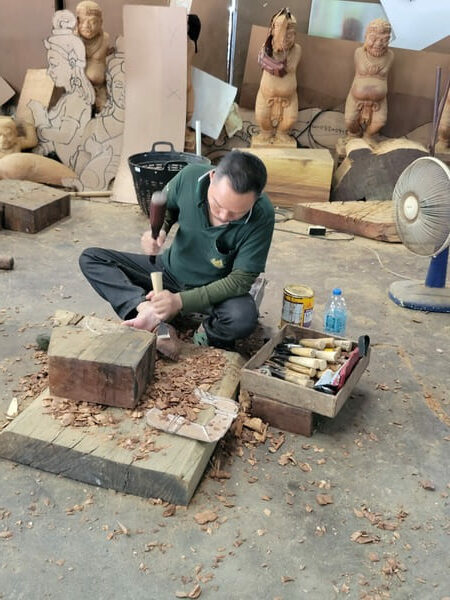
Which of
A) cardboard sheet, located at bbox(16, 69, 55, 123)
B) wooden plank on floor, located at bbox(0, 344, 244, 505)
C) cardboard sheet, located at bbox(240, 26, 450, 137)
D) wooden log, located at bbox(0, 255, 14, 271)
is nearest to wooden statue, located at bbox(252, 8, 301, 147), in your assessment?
cardboard sheet, located at bbox(240, 26, 450, 137)

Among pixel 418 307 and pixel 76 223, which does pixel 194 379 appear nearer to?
pixel 418 307

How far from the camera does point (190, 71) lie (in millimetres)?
5734

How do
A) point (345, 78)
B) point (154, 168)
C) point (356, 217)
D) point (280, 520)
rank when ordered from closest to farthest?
point (280, 520) < point (154, 168) < point (356, 217) < point (345, 78)

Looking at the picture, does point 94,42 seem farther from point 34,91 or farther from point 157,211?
point 157,211

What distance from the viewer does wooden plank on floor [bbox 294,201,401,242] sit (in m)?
4.99

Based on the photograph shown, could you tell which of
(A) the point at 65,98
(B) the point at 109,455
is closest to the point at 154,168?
(A) the point at 65,98

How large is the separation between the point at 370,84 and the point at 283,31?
3.19 ft

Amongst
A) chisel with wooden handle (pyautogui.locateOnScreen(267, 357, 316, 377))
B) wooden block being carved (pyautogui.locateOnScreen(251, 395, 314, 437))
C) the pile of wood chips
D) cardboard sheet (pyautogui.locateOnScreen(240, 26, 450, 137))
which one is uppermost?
cardboard sheet (pyautogui.locateOnScreen(240, 26, 450, 137))

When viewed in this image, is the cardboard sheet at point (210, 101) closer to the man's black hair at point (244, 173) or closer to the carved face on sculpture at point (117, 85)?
the carved face on sculpture at point (117, 85)

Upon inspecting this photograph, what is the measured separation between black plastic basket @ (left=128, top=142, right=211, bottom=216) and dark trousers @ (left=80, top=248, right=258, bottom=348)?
1.67 metres

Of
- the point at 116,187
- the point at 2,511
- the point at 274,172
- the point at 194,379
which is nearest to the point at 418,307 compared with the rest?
the point at 194,379

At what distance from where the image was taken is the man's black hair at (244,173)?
2400 mm

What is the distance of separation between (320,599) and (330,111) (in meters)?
5.30

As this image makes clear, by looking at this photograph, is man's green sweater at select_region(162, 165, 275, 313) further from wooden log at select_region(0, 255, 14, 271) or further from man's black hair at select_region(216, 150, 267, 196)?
wooden log at select_region(0, 255, 14, 271)
